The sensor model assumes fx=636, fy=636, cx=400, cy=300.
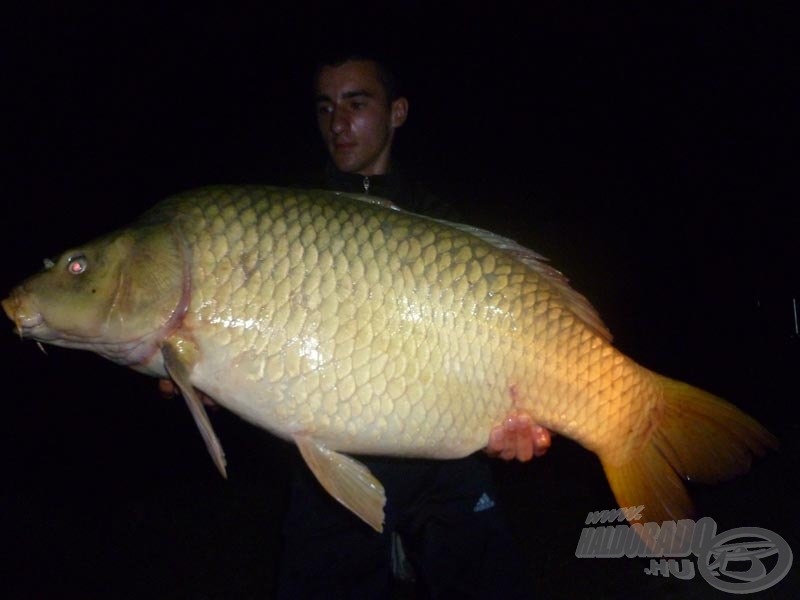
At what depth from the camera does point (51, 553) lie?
117 inches

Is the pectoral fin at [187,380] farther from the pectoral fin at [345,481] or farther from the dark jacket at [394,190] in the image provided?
the dark jacket at [394,190]

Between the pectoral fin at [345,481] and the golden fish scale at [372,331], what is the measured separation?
0.12ft

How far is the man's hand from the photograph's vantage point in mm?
1452

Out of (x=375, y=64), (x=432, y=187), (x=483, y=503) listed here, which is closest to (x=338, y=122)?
(x=375, y=64)

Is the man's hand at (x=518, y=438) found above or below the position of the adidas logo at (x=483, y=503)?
above

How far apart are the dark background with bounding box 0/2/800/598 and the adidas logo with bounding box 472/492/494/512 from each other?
0.94m

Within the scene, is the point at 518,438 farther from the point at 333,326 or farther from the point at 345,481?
the point at 333,326

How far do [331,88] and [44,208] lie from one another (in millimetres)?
8873

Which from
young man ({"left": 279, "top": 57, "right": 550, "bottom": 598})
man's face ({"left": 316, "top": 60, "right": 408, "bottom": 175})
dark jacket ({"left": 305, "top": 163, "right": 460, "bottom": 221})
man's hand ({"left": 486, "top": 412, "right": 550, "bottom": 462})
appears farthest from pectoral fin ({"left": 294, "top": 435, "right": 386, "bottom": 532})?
man's face ({"left": 316, "top": 60, "right": 408, "bottom": 175})

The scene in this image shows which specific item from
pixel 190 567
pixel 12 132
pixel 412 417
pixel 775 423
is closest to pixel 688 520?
pixel 412 417

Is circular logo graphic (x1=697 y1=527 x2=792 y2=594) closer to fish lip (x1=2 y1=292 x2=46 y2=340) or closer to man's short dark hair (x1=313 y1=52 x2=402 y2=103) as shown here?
man's short dark hair (x1=313 y1=52 x2=402 y2=103)

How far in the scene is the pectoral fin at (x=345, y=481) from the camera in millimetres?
1356

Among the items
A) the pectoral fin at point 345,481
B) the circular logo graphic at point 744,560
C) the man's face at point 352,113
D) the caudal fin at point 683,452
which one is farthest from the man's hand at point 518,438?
the circular logo graphic at point 744,560

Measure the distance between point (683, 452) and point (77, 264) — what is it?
145 centimetres
